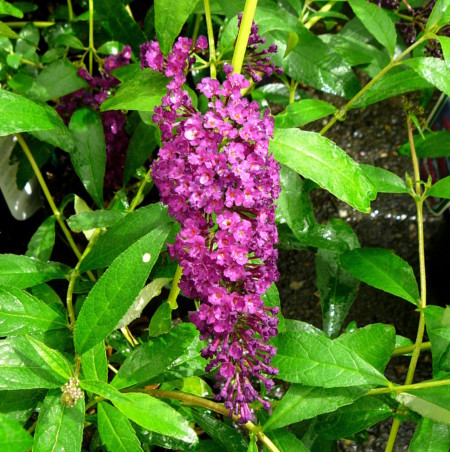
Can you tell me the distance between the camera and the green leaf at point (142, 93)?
115 centimetres

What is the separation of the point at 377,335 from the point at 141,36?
1096mm

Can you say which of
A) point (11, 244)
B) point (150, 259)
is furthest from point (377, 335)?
point (11, 244)

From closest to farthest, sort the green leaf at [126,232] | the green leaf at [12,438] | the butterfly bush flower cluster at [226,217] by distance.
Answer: the green leaf at [12,438] → the butterfly bush flower cluster at [226,217] → the green leaf at [126,232]

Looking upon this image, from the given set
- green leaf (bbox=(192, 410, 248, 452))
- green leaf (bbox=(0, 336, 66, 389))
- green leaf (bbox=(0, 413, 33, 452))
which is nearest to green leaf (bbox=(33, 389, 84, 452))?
green leaf (bbox=(0, 336, 66, 389))

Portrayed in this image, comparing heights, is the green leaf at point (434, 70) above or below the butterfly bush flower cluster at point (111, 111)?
above

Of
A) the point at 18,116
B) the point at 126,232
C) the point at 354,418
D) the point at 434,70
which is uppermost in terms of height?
the point at 434,70

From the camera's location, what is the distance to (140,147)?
1.61 m

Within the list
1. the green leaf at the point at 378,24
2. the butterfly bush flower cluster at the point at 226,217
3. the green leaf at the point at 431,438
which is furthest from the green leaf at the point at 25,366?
the green leaf at the point at 378,24

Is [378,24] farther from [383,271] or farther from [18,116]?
[18,116]

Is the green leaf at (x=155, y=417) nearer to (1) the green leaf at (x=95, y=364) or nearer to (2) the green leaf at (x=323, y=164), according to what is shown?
(1) the green leaf at (x=95, y=364)

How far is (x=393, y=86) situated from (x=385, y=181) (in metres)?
0.22

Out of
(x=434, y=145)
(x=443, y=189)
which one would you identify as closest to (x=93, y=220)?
(x=443, y=189)

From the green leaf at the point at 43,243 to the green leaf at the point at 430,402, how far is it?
899mm

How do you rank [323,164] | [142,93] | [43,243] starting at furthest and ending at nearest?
[43,243] → [142,93] → [323,164]
